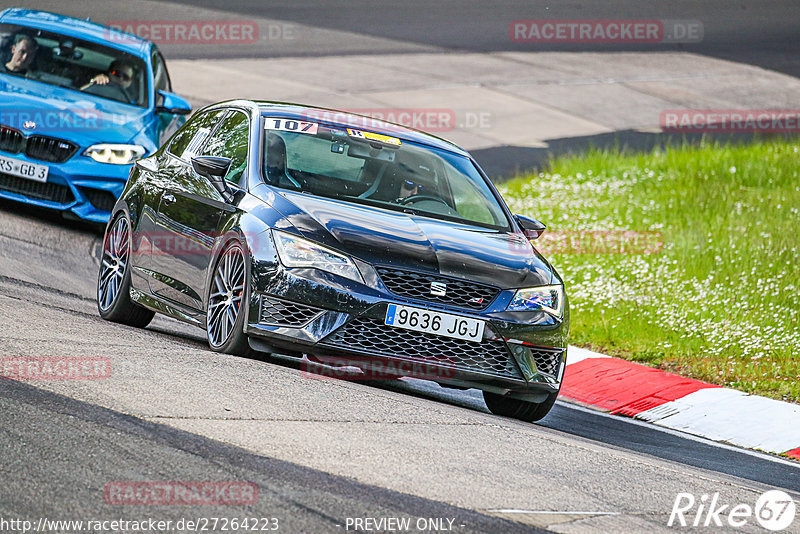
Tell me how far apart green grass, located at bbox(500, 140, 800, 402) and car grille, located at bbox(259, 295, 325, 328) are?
410 centimetres

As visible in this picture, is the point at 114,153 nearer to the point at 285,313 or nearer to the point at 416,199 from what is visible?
the point at 416,199

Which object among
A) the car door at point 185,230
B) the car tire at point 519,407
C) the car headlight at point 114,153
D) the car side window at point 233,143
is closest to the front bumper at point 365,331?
the car tire at point 519,407

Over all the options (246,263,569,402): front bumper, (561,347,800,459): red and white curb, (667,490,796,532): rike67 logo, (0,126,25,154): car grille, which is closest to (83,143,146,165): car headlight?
(0,126,25,154): car grille

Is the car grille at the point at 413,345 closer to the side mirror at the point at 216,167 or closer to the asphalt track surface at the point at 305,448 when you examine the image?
the asphalt track surface at the point at 305,448

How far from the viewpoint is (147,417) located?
5.68 meters

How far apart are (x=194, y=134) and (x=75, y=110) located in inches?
144

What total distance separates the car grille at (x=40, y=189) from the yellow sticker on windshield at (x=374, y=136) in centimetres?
442

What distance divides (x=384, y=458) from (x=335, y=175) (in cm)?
293

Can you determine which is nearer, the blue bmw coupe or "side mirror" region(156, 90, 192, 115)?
the blue bmw coupe

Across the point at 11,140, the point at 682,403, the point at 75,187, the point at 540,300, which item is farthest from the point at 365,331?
the point at 11,140

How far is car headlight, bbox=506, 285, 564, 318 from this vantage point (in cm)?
750

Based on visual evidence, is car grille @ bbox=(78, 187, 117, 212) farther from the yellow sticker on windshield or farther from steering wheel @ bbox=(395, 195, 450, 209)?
steering wheel @ bbox=(395, 195, 450, 209)

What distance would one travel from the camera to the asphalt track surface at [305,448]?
15.9 feet

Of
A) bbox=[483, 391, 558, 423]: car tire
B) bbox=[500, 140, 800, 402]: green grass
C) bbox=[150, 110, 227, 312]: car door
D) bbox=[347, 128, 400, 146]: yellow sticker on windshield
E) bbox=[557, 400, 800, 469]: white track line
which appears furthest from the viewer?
bbox=[500, 140, 800, 402]: green grass
